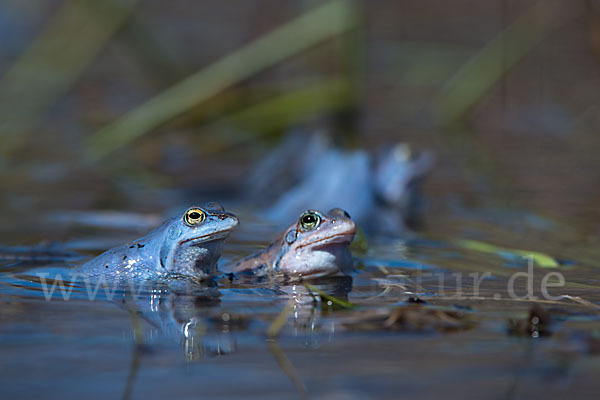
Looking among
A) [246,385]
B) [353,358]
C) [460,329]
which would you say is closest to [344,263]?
[460,329]

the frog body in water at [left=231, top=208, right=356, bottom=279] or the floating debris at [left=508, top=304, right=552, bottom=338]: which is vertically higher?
the frog body in water at [left=231, top=208, right=356, bottom=279]

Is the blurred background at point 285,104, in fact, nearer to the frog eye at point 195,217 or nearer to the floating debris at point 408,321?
the frog eye at point 195,217

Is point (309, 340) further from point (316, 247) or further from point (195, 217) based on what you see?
point (316, 247)

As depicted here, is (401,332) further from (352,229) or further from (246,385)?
(352,229)

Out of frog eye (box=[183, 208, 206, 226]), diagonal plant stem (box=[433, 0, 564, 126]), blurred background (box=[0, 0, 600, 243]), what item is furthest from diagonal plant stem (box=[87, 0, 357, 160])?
frog eye (box=[183, 208, 206, 226])

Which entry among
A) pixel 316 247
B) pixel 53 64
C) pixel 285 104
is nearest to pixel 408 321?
pixel 316 247

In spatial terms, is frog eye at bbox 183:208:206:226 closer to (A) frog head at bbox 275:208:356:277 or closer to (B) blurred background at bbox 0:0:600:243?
(A) frog head at bbox 275:208:356:277
